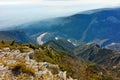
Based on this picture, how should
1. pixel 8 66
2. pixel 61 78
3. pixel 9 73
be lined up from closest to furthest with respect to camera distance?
pixel 9 73, pixel 8 66, pixel 61 78

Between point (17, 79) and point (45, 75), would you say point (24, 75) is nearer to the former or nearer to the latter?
point (17, 79)

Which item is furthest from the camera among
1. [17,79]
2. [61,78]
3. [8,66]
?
[61,78]

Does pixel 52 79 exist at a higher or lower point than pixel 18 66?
lower

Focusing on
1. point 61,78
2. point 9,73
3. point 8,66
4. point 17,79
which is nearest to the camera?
point 17,79

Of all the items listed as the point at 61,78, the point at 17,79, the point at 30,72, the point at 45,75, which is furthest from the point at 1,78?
the point at 61,78

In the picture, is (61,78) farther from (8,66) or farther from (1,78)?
(1,78)

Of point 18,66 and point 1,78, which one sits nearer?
point 1,78

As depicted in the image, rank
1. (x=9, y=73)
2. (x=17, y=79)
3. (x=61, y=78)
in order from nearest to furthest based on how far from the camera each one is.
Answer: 1. (x=17, y=79)
2. (x=9, y=73)
3. (x=61, y=78)

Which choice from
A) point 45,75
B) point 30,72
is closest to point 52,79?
point 45,75

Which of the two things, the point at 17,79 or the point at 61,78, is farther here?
the point at 61,78
